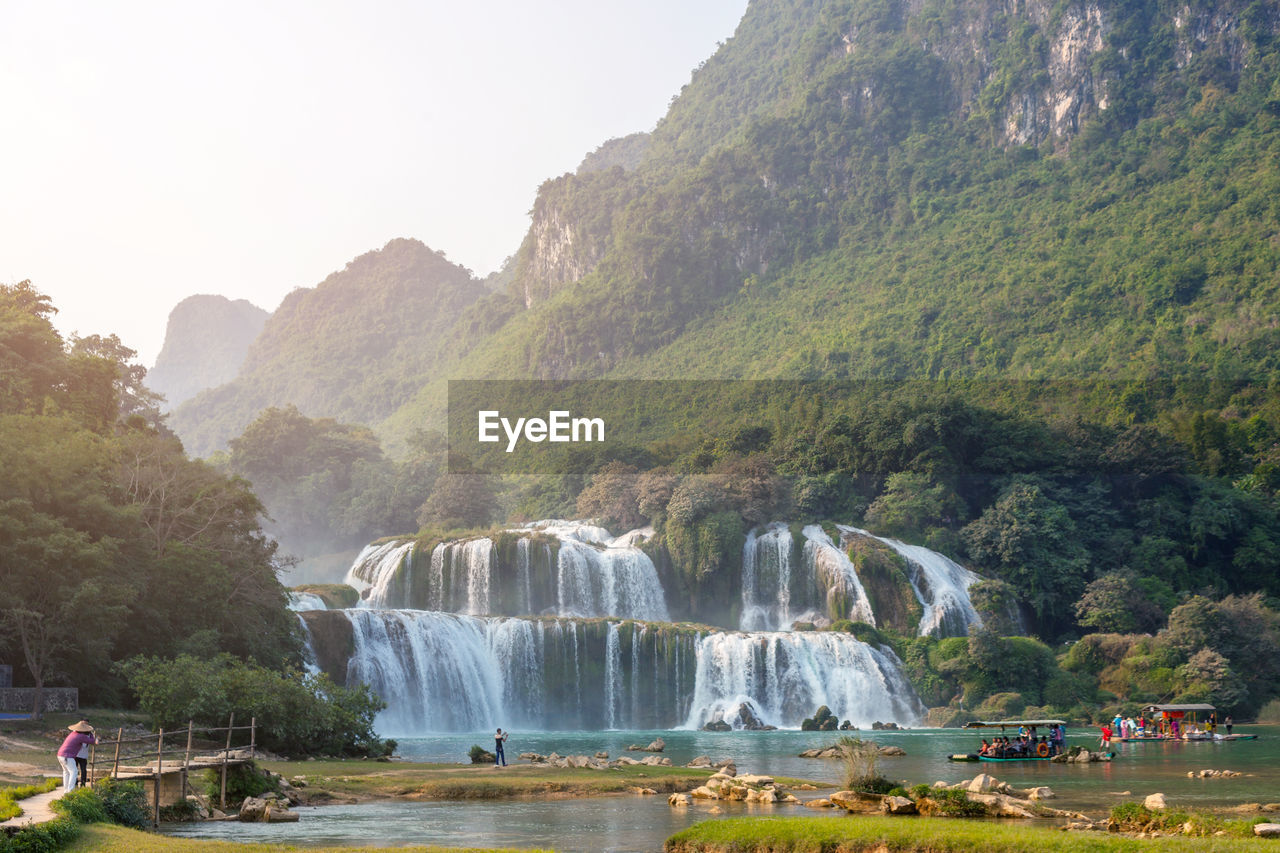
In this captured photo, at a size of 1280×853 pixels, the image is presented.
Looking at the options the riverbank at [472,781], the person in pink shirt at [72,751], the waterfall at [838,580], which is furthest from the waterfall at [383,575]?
the person in pink shirt at [72,751]

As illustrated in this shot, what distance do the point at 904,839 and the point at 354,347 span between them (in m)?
131

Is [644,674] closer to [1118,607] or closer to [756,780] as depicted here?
[1118,607]

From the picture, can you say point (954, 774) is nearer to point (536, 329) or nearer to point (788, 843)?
point (788, 843)

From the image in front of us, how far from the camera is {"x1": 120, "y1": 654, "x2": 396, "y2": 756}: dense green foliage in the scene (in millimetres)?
24828

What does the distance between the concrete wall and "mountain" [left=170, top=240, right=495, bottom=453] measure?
9602 cm

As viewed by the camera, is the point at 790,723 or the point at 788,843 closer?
the point at 788,843

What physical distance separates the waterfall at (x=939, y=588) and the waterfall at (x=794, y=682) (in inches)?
213

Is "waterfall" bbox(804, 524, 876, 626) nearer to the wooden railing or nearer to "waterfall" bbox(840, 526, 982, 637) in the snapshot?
"waterfall" bbox(840, 526, 982, 637)

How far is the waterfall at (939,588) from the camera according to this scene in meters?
52.0

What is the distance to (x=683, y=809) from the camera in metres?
19.2

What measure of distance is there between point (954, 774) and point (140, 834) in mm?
16463

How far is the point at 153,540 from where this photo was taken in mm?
33625

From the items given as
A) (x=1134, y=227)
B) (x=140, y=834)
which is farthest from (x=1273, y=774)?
(x=1134, y=227)

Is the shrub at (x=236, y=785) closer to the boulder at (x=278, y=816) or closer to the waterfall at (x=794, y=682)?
the boulder at (x=278, y=816)
